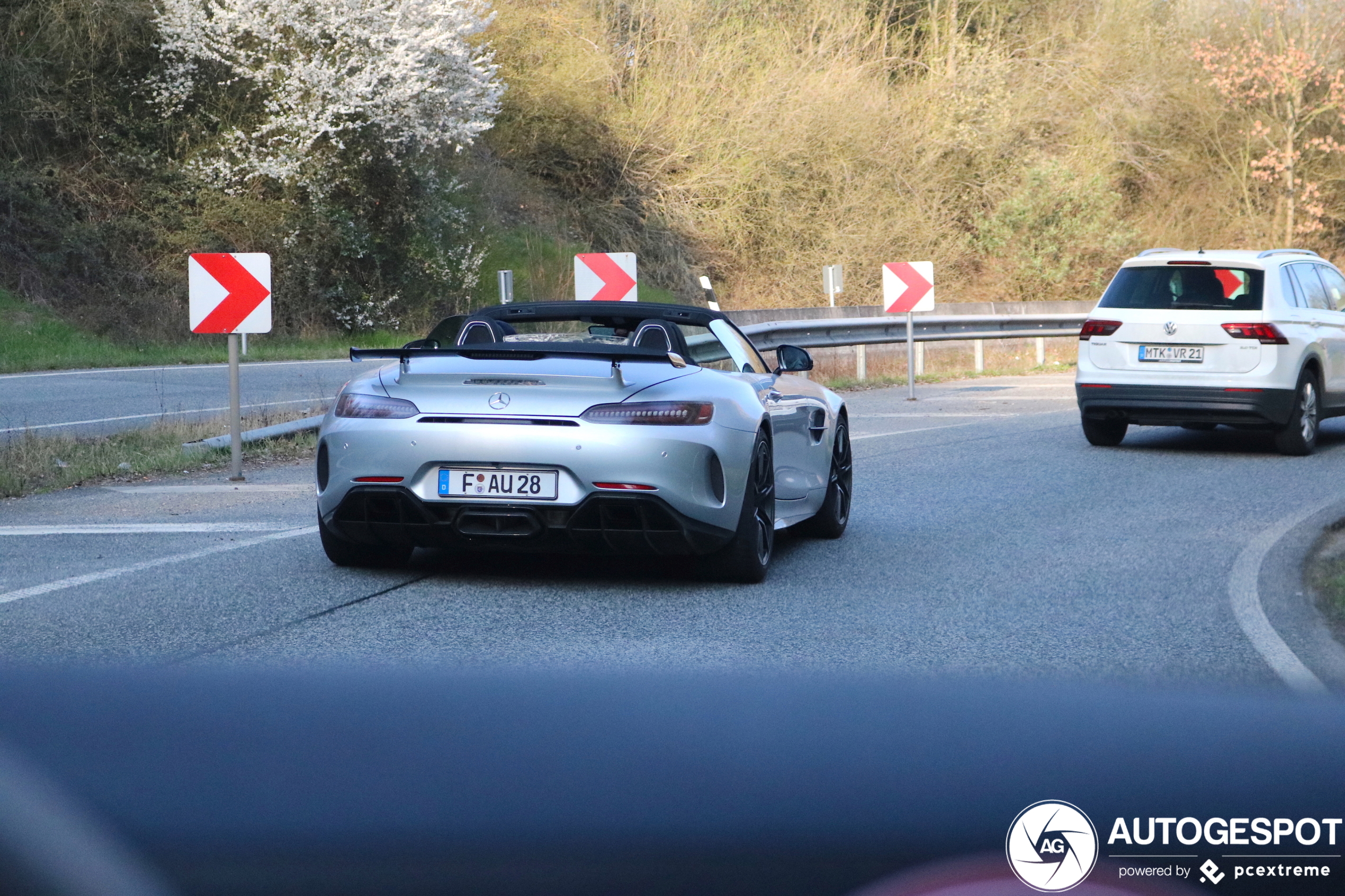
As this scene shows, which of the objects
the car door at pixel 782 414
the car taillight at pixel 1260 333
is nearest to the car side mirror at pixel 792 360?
the car door at pixel 782 414

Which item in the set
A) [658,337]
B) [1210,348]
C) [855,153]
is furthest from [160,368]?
[855,153]

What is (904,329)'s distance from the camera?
25.2 meters

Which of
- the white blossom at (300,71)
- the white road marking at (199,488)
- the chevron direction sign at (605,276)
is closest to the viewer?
the white road marking at (199,488)

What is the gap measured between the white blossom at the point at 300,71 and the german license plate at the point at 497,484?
2536 centimetres

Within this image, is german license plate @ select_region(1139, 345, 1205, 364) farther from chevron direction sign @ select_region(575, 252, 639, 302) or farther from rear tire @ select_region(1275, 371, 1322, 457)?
chevron direction sign @ select_region(575, 252, 639, 302)

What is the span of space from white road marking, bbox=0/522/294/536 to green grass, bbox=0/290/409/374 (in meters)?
14.4

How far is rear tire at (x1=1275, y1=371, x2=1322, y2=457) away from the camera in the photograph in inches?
529

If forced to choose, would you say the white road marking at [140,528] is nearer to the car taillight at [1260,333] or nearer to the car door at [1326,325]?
the car taillight at [1260,333]

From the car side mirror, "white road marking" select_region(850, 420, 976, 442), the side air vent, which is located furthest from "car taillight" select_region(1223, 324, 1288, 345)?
the side air vent

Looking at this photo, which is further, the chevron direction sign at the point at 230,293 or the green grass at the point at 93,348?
the green grass at the point at 93,348

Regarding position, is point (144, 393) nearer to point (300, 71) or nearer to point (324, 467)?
point (324, 467)

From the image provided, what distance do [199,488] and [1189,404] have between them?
7884 mm

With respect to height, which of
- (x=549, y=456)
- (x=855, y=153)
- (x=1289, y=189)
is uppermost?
(x=855, y=153)

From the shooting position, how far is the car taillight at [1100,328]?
13836mm
